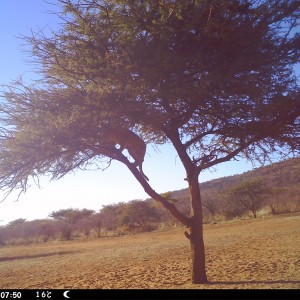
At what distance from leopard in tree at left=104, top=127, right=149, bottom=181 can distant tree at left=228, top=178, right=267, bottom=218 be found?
37.0m

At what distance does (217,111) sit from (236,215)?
3730 centimetres

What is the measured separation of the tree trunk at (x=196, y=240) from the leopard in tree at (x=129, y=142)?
1366 mm

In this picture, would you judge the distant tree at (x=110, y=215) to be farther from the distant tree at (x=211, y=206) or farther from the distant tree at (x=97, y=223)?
the distant tree at (x=211, y=206)

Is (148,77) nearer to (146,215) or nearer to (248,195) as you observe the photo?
(248,195)

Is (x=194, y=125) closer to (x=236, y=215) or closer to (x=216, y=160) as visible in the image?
(x=216, y=160)

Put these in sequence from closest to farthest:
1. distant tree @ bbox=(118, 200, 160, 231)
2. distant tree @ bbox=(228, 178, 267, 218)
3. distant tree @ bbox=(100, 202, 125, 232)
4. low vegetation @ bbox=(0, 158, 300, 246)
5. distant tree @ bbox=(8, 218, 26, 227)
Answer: low vegetation @ bbox=(0, 158, 300, 246) < distant tree @ bbox=(228, 178, 267, 218) < distant tree @ bbox=(118, 200, 160, 231) < distant tree @ bbox=(100, 202, 125, 232) < distant tree @ bbox=(8, 218, 26, 227)

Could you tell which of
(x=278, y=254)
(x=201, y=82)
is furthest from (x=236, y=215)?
(x=201, y=82)

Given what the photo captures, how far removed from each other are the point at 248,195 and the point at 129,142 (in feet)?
125

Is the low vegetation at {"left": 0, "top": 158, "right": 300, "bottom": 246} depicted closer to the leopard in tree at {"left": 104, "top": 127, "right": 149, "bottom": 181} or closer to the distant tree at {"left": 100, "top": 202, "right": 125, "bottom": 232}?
the distant tree at {"left": 100, "top": 202, "right": 125, "bottom": 232}

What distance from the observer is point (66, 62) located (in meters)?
9.75
